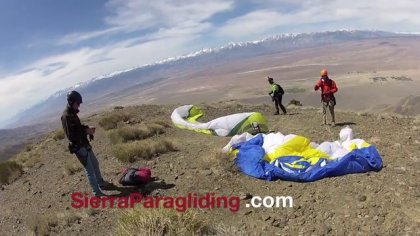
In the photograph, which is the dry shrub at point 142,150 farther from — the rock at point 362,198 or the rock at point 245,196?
the rock at point 362,198

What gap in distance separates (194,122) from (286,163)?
7.77 meters

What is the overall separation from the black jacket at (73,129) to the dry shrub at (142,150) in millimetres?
3373

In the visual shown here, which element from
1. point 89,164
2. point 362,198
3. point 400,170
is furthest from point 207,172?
point 400,170

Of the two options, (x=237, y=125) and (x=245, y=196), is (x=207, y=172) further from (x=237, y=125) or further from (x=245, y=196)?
(x=237, y=125)

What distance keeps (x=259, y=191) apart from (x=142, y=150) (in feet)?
14.6

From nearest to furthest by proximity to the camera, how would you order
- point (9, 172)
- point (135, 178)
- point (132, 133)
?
point (135, 178), point (132, 133), point (9, 172)

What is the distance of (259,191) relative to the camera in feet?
29.4

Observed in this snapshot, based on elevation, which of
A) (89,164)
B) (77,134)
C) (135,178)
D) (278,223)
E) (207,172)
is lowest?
(278,223)

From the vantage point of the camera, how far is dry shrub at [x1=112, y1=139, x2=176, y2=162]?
1227 cm

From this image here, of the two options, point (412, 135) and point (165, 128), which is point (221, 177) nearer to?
point (412, 135)

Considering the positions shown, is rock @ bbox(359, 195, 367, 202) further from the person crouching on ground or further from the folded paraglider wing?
the folded paraglider wing

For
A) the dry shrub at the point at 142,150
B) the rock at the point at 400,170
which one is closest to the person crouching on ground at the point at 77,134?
the dry shrub at the point at 142,150

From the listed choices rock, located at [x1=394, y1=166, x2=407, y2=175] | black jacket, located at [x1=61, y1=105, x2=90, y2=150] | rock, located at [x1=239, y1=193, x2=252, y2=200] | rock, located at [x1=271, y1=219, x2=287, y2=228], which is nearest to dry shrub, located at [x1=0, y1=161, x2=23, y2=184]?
black jacket, located at [x1=61, y1=105, x2=90, y2=150]

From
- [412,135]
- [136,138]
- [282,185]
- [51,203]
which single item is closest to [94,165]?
[51,203]
